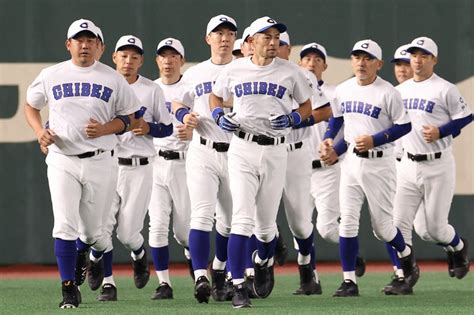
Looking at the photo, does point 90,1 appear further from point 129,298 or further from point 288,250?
point 129,298

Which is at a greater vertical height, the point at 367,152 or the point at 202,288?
the point at 367,152

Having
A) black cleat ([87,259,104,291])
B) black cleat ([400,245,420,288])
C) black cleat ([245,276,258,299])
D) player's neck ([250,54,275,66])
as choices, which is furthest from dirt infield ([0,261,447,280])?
player's neck ([250,54,275,66])

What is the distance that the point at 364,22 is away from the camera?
14859 mm

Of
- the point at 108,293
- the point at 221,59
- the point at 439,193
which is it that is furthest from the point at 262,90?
the point at 439,193

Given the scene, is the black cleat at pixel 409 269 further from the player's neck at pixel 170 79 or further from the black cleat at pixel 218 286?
the player's neck at pixel 170 79

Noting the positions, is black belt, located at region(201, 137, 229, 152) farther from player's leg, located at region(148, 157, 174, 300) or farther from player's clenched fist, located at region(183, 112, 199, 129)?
player's leg, located at region(148, 157, 174, 300)

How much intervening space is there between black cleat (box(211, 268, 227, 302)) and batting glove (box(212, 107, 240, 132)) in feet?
4.52

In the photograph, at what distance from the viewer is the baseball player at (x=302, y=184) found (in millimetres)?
11422

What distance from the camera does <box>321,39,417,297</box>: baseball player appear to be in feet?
38.0

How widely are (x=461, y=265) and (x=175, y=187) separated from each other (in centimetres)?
276

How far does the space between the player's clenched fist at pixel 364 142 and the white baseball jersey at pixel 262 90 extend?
3.93 ft

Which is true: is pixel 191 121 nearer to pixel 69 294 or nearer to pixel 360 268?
pixel 69 294

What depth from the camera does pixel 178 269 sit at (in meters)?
15.0

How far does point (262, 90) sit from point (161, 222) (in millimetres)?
1990
